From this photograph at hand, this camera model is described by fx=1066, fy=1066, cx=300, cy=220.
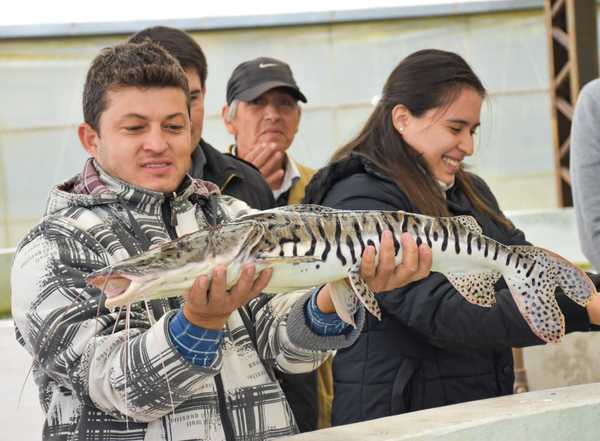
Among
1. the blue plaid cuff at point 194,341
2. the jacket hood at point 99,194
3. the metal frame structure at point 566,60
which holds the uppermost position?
the metal frame structure at point 566,60

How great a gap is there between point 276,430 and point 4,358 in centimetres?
240

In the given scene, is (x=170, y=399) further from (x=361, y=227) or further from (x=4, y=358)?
(x=4, y=358)

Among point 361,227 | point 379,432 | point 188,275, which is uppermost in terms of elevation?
point 361,227

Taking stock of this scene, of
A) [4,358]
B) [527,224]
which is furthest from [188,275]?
[527,224]

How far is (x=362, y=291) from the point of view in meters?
2.36

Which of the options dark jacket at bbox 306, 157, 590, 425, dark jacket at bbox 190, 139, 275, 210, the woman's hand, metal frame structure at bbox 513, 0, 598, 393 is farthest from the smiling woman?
metal frame structure at bbox 513, 0, 598, 393

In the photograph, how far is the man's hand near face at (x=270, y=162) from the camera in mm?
4387

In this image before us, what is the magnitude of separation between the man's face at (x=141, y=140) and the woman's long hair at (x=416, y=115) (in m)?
0.91

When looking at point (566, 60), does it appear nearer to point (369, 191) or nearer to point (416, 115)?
point (416, 115)

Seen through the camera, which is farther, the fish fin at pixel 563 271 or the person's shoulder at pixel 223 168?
the person's shoulder at pixel 223 168

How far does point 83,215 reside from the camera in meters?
2.47

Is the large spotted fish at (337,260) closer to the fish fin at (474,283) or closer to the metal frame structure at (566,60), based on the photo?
the fish fin at (474,283)

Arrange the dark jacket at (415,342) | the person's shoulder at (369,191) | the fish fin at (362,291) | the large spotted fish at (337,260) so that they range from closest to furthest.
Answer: the large spotted fish at (337,260) → the fish fin at (362,291) → the dark jacket at (415,342) → the person's shoulder at (369,191)

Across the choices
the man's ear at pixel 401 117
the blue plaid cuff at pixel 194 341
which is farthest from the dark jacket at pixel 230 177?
the blue plaid cuff at pixel 194 341
